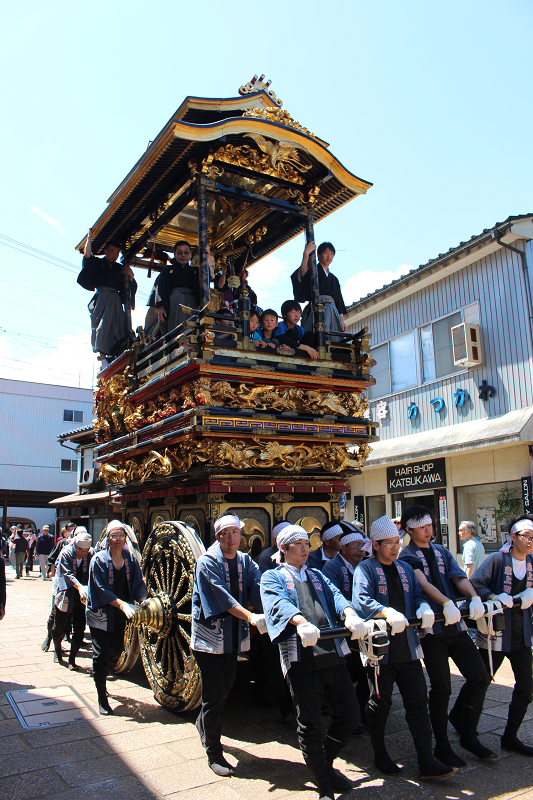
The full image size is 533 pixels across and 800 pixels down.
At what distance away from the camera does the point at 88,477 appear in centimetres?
2400

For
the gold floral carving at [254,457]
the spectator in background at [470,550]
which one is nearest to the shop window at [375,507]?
the spectator in background at [470,550]

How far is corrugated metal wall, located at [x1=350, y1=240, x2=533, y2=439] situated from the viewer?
1079 centimetres

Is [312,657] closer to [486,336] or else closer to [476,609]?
[476,609]

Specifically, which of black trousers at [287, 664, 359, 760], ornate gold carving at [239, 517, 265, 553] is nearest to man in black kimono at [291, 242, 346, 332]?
ornate gold carving at [239, 517, 265, 553]

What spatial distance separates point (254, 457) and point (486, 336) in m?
8.08

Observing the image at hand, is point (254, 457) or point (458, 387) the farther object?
point (458, 387)

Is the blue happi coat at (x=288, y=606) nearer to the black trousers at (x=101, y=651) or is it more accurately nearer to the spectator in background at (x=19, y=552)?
the black trousers at (x=101, y=651)

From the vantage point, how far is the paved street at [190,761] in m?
3.41

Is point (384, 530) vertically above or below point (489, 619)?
above

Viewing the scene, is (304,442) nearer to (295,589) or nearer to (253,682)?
(295,589)

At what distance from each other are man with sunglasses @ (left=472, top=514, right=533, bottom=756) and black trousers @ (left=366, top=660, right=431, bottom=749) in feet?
2.48

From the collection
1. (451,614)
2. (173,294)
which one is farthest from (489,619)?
(173,294)

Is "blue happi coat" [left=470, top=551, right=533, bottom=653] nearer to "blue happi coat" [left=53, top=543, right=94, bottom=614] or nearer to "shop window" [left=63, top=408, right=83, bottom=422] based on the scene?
"blue happi coat" [left=53, top=543, right=94, bottom=614]

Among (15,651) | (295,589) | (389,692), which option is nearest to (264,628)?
(295,589)
